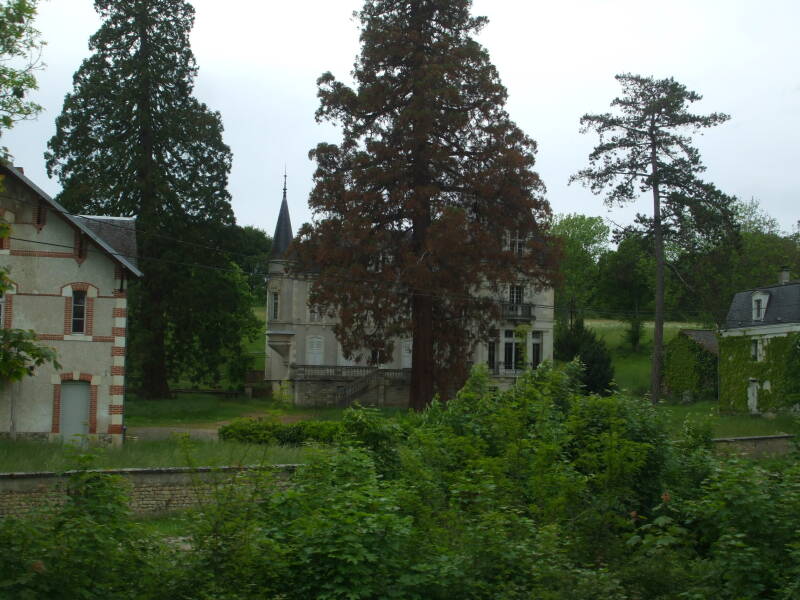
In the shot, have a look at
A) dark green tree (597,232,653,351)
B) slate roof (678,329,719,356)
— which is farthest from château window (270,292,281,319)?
dark green tree (597,232,653,351)

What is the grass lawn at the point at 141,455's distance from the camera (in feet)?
64.4

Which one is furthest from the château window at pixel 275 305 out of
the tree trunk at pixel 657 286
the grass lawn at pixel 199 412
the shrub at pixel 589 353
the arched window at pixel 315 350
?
the tree trunk at pixel 657 286

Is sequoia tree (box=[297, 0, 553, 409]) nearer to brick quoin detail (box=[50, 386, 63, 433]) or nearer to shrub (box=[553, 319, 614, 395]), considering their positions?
brick quoin detail (box=[50, 386, 63, 433])

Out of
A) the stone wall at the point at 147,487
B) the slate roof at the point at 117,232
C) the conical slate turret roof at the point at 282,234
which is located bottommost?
the stone wall at the point at 147,487

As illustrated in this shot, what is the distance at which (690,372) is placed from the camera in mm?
53094

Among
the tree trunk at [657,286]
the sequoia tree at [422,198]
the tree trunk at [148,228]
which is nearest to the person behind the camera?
the sequoia tree at [422,198]

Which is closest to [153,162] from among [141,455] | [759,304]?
[141,455]

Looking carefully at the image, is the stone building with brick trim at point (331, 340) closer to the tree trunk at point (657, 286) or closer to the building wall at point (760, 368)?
the building wall at point (760, 368)

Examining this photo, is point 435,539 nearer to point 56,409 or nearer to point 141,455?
point 141,455

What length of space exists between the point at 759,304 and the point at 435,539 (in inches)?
1463

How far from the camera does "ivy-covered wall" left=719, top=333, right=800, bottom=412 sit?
40.2 meters

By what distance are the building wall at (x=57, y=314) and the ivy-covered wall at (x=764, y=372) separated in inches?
1044

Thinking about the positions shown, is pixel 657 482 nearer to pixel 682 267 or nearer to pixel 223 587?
pixel 223 587

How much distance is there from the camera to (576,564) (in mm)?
11695
